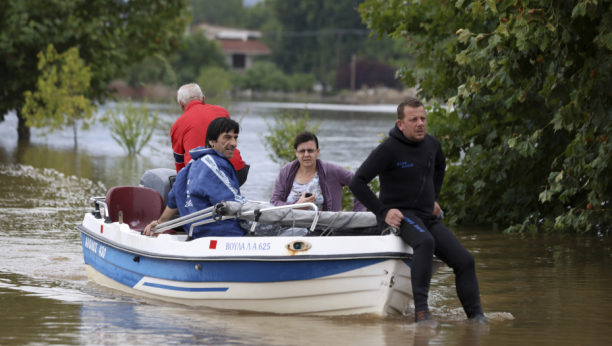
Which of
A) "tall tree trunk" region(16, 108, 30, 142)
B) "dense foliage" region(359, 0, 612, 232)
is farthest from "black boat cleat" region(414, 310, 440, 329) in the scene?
"tall tree trunk" region(16, 108, 30, 142)

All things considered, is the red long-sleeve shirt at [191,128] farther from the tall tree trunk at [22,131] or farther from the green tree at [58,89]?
the tall tree trunk at [22,131]

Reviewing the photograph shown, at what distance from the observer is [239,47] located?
346ft

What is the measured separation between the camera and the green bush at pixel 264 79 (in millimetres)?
91312

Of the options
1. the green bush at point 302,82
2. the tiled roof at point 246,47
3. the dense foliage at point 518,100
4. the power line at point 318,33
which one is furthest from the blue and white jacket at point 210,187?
the tiled roof at point 246,47

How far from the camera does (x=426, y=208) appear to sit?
5.76 metres

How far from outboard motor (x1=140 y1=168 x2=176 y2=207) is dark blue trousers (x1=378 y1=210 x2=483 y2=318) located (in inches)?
119

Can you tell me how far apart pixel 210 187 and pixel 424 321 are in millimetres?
→ 1940

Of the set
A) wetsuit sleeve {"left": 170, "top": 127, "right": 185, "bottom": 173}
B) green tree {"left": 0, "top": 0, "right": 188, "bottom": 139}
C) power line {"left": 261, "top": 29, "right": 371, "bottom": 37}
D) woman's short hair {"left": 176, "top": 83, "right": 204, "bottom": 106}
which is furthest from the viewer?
power line {"left": 261, "top": 29, "right": 371, "bottom": 37}

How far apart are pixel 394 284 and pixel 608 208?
4178mm

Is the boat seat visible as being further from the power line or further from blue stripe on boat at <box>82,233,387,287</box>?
the power line

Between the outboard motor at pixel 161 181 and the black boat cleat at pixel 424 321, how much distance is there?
3370mm

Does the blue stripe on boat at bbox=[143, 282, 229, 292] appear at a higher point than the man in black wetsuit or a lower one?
lower

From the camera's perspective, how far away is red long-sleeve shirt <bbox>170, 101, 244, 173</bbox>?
7.47 metres

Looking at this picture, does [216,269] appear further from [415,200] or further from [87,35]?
[87,35]
